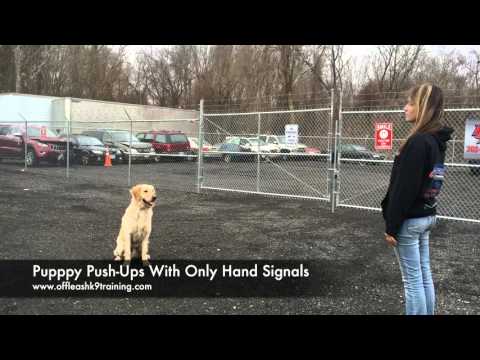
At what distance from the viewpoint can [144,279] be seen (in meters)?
4.58

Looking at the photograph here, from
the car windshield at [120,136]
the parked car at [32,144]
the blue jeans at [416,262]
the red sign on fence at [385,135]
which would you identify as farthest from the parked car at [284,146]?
the parked car at [32,144]

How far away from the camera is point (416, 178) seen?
2.97 m

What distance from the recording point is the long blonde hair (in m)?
3.05

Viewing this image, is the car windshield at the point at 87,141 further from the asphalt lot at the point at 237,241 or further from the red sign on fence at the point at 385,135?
the red sign on fence at the point at 385,135

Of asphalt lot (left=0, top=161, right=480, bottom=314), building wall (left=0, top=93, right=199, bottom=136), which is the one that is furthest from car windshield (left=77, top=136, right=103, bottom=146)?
asphalt lot (left=0, top=161, right=480, bottom=314)

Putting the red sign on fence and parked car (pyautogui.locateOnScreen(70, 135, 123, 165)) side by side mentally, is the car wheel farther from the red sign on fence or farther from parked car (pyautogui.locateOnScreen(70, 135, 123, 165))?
the red sign on fence

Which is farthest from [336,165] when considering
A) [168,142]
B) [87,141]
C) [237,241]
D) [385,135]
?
[168,142]

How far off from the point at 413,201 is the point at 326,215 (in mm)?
5637

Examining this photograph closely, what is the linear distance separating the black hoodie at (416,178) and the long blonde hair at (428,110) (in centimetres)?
6

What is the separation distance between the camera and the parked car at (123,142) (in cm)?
1827

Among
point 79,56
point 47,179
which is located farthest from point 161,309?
point 79,56

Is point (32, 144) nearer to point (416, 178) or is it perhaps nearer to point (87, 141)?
point (87, 141)

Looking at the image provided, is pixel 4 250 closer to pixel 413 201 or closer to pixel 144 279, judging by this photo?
pixel 144 279

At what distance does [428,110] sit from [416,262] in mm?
1073
